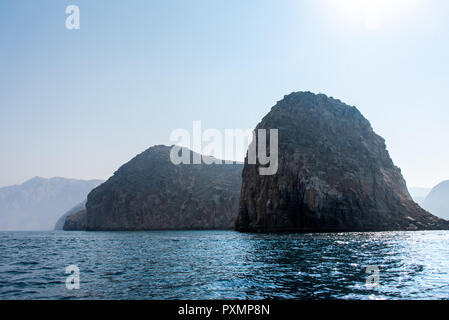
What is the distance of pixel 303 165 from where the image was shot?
105m

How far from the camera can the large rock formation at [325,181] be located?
101m

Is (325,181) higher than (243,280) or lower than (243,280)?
higher

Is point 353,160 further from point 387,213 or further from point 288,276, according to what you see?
point 288,276

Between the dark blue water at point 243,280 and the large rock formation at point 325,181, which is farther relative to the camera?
the large rock formation at point 325,181

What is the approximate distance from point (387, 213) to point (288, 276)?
96704mm

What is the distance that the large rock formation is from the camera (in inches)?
3991

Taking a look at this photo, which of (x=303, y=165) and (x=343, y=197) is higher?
(x=303, y=165)

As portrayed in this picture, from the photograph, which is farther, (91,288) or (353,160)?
(353,160)

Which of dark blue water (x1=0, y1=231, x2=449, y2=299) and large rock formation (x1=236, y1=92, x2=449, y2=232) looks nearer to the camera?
dark blue water (x1=0, y1=231, x2=449, y2=299)

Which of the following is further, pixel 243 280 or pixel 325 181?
pixel 325 181

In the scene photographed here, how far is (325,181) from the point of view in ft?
340

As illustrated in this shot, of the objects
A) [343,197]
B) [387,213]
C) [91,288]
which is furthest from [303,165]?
[91,288]
